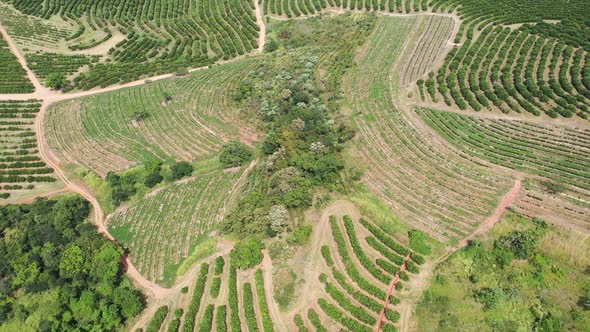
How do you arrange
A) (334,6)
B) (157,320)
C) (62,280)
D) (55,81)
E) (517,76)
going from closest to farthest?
(157,320) → (62,280) → (517,76) → (55,81) → (334,6)

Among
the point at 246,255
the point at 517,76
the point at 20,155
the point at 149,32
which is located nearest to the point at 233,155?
the point at 246,255

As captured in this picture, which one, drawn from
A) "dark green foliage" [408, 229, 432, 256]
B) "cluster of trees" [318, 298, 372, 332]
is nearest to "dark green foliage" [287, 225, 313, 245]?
"cluster of trees" [318, 298, 372, 332]

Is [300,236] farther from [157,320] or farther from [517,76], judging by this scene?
[517,76]

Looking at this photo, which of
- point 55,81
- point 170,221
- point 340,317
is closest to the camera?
point 340,317

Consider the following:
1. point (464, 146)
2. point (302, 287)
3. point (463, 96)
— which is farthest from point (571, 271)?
point (463, 96)

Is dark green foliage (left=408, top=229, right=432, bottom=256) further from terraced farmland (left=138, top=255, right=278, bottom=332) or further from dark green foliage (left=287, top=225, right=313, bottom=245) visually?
terraced farmland (left=138, top=255, right=278, bottom=332)

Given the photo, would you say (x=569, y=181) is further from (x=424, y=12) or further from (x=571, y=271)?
(x=424, y=12)

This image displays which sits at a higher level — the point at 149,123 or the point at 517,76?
the point at 149,123
